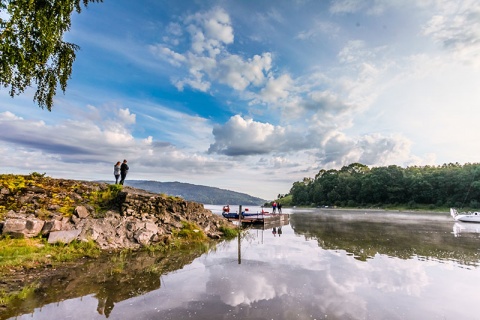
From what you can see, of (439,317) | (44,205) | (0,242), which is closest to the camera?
(439,317)

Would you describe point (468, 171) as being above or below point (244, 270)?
above

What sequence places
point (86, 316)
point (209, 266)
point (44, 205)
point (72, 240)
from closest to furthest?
point (86, 316), point (209, 266), point (72, 240), point (44, 205)

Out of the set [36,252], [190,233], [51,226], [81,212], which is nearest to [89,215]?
[81,212]

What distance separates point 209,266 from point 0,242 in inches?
330

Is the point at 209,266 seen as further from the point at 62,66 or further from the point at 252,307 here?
the point at 62,66

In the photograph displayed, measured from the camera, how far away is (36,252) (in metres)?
10.6

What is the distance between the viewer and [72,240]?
1245 cm

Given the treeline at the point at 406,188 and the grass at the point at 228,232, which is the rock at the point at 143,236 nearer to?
the grass at the point at 228,232

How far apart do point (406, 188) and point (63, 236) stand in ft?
366

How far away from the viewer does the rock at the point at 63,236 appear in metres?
11.9

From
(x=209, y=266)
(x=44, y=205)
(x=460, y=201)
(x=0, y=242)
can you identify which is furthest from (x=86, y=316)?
(x=460, y=201)

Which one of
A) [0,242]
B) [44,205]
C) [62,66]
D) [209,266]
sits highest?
[62,66]

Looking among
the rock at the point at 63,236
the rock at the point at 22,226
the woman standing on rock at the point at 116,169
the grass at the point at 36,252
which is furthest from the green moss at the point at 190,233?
the woman standing on rock at the point at 116,169

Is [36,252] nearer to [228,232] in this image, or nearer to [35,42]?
[35,42]
